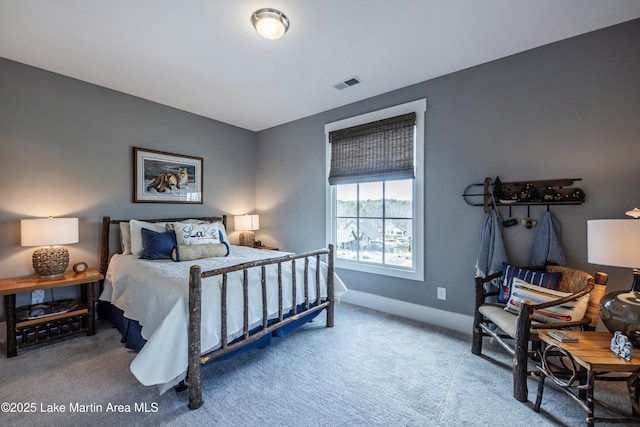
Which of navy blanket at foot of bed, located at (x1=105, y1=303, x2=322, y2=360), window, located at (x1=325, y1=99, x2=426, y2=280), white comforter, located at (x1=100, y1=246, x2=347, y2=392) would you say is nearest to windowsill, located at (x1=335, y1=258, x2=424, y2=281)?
window, located at (x1=325, y1=99, x2=426, y2=280)

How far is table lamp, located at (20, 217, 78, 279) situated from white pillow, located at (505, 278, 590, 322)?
3.83 metres

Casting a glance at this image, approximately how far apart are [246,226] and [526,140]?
3.58 m

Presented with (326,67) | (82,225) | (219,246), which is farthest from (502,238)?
(82,225)

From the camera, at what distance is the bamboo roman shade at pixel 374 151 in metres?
3.06

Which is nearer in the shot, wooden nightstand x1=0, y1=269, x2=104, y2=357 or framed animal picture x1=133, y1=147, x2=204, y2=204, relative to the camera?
wooden nightstand x1=0, y1=269, x2=104, y2=357

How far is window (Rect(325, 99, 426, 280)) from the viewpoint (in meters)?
3.01

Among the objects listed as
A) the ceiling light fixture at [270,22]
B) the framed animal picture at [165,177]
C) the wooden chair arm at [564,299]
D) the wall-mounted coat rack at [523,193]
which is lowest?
the wooden chair arm at [564,299]

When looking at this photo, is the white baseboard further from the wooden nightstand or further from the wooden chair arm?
the wooden nightstand

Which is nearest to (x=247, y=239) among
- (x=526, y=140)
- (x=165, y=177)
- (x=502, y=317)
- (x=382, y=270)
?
(x=165, y=177)

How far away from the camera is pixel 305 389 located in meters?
1.85

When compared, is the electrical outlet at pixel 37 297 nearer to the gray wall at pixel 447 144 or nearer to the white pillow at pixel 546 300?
the gray wall at pixel 447 144

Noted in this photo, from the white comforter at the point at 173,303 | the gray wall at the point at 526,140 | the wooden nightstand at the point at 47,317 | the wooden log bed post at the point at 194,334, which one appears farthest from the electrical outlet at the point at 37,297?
the gray wall at the point at 526,140

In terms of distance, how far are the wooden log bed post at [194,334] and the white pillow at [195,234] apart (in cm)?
145

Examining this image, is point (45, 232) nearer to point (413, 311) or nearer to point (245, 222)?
point (245, 222)
